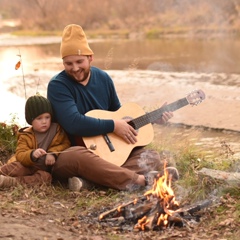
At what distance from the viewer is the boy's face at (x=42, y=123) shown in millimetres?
5656

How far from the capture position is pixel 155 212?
4.69m

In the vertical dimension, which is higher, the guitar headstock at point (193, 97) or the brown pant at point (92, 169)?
the guitar headstock at point (193, 97)

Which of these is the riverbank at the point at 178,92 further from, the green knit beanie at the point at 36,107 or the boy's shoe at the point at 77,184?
the boy's shoe at the point at 77,184

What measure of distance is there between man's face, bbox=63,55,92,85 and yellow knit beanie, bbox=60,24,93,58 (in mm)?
45

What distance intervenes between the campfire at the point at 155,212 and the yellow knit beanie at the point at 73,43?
4.94 feet

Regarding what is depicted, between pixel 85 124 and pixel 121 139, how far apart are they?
0.41 meters

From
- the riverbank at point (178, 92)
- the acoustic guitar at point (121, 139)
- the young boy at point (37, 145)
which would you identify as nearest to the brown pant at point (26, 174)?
the young boy at point (37, 145)

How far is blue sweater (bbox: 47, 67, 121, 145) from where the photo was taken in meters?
5.64

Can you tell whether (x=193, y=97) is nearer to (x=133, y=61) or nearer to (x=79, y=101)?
(x=79, y=101)

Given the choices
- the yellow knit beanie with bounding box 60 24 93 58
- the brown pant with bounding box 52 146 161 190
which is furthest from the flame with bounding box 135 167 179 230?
the yellow knit beanie with bounding box 60 24 93 58

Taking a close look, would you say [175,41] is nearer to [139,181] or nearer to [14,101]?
[14,101]

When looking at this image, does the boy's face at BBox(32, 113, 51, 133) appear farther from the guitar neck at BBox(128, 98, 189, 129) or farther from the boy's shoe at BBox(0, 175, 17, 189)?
the guitar neck at BBox(128, 98, 189, 129)

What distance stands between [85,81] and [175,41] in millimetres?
20039

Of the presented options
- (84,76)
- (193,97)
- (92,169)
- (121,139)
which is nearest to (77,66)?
(84,76)
